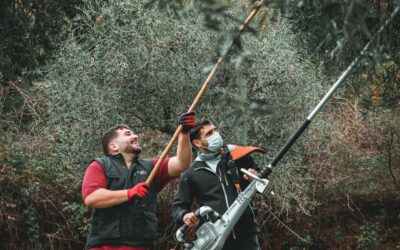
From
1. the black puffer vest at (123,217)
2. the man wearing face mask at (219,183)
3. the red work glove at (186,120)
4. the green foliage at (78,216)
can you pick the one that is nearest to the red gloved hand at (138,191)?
the black puffer vest at (123,217)

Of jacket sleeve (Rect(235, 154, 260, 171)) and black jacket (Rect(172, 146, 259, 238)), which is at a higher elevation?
jacket sleeve (Rect(235, 154, 260, 171))

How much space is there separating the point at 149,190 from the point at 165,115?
14.9 feet

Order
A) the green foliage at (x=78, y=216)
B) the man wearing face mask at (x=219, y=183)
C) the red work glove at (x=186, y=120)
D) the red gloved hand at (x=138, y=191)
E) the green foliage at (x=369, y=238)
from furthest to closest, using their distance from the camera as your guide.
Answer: the green foliage at (x=369, y=238)
the green foliage at (x=78, y=216)
the man wearing face mask at (x=219, y=183)
the red work glove at (x=186, y=120)
the red gloved hand at (x=138, y=191)

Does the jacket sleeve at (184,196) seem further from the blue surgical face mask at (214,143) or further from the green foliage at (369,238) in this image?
the green foliage at (369,238)

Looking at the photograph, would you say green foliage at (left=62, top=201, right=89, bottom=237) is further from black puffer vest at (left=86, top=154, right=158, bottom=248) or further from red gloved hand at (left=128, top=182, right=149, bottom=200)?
red gloved hand at (left=128, top=182, right=149, bottom=200)

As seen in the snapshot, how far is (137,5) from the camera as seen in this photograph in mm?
9766

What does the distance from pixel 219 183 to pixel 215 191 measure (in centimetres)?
7

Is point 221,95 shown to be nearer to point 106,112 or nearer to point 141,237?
point 106,112

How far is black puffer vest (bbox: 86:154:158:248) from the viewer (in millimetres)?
5051

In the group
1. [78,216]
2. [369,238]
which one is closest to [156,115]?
[78,216]

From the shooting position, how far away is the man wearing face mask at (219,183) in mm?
5691

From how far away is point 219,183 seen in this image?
19.0 feet

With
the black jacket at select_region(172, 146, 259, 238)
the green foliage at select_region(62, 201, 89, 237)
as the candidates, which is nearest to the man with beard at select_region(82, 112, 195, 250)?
the black jacket at select_region(172, 146, 259, 238)

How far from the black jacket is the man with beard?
18.7 inches
